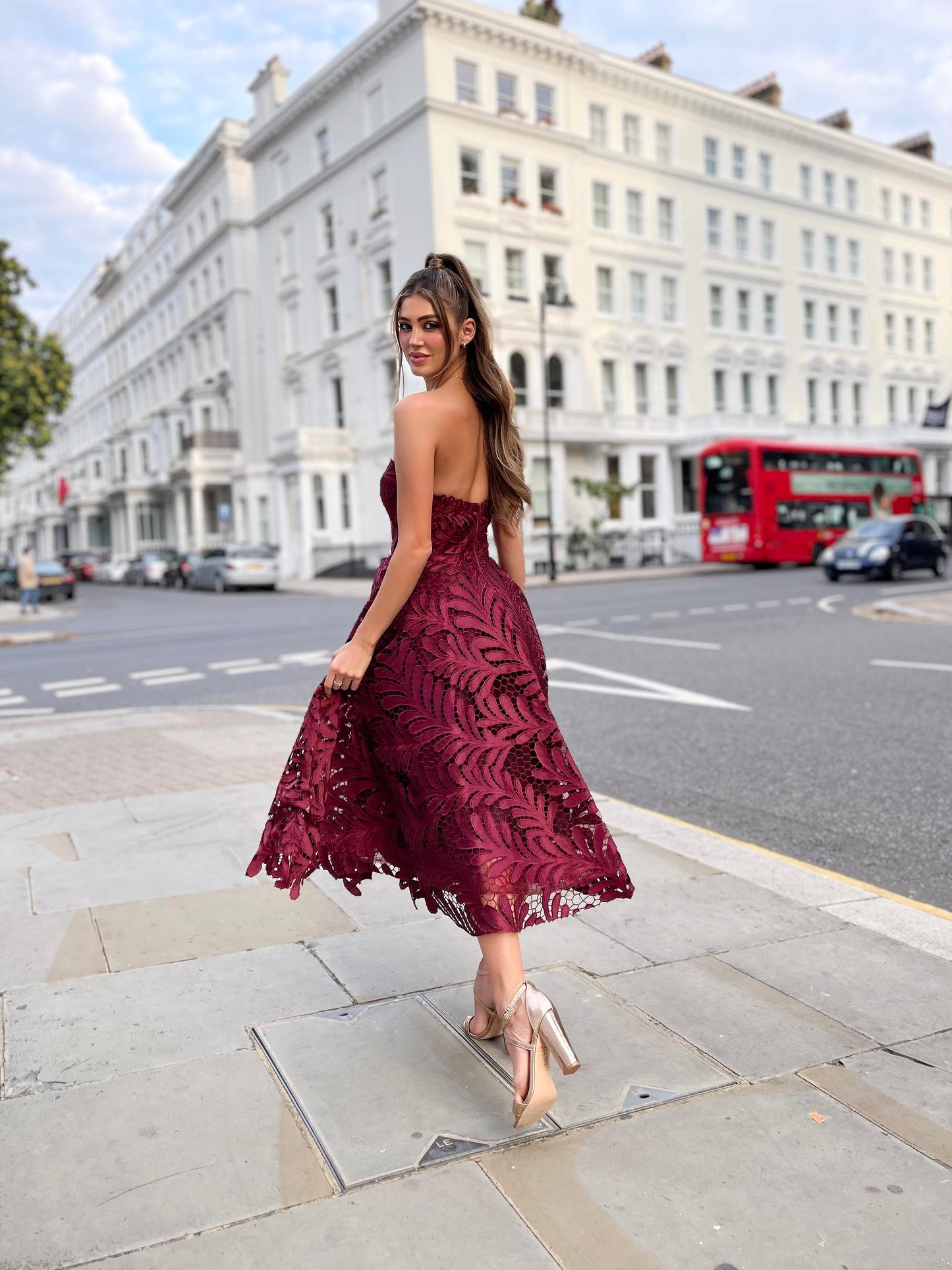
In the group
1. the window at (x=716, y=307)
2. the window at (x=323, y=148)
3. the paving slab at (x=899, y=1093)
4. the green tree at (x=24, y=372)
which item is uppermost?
the window at (x=323, y=148)

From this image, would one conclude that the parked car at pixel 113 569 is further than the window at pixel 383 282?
Yes

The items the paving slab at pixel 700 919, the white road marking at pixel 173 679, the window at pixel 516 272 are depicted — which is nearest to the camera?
the paving slab at pixel 700 919

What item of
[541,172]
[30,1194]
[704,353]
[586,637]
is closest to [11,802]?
[30,1194]

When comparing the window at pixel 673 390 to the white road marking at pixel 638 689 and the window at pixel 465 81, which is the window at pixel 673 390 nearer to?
the window at pixel 465 81

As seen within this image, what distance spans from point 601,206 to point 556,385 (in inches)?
277

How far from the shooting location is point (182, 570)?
38.0m

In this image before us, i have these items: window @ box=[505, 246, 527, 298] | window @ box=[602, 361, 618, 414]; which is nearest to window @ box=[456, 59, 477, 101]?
window @ box=[505, 246, 527, 298]

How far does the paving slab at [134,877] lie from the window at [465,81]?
1364 inches

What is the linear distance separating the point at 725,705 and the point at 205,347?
47703 mm

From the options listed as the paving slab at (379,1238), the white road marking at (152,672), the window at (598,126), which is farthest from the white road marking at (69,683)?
the window at (598,126)

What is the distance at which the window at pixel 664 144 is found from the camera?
132 feet

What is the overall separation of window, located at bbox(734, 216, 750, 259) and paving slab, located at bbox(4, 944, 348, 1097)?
147 feet

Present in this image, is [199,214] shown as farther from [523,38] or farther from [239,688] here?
[239,688]

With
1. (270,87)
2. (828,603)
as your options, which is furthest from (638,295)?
(828,603)
